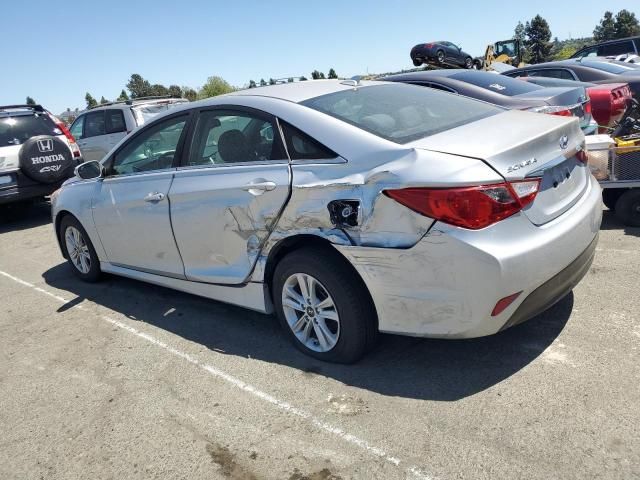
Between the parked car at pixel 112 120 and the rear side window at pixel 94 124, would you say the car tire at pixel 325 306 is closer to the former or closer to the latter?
the parked car at pixel 112 120

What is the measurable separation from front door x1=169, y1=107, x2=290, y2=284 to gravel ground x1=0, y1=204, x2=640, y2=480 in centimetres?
60

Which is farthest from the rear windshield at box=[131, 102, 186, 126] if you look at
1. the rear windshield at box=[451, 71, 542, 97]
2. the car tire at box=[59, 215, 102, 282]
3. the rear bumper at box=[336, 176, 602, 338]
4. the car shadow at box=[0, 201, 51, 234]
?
the rear bumper at box=[336, 176, 602, 338]

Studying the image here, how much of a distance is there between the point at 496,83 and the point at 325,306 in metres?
4.96

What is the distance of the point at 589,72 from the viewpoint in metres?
10.2

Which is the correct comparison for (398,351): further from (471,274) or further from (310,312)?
(471,274)

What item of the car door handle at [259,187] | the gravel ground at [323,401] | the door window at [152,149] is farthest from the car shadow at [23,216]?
the car door handle at [259,187]

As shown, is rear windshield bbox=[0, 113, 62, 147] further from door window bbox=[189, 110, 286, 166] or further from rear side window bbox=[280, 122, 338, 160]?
rear side window bbox=[280, 122, 338, 160]

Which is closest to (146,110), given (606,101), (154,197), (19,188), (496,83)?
(19,188)

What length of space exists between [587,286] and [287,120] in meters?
2.47

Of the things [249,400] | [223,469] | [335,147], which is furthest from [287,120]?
[223,469]

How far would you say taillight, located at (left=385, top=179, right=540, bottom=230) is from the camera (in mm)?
2615

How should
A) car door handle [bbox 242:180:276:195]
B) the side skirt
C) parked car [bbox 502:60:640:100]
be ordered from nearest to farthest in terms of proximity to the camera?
car door handle [bbox 242:180:276:195], the side skirt, parked car [bbox 502:60:640:100]

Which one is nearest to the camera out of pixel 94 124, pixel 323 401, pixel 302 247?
pixel 323 401

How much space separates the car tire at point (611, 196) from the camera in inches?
214
